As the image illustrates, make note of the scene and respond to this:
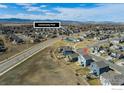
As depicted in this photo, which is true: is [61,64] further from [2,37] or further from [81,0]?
[81,0]

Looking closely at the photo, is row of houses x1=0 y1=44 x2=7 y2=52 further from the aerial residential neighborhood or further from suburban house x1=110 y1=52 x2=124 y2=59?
suburban house x1=110 y1=52 x2=124 y2=59

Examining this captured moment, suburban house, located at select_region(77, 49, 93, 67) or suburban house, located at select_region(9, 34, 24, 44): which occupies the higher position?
suburban house, located at select_region(9, 34, 24, 44)

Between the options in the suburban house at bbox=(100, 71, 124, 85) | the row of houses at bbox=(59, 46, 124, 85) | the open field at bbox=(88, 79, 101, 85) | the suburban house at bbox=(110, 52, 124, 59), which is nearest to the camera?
the suburban house at bbox=(100, 71, 124, 85)

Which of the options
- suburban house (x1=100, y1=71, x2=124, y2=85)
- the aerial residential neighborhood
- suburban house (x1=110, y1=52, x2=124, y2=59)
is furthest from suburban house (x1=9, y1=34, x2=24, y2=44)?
suburban house (x1=110, y1=52, x2=124, y2=59)

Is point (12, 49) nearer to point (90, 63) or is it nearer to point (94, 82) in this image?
point (90, 63)

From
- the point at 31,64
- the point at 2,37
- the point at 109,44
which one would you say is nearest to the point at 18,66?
the point at 31,64

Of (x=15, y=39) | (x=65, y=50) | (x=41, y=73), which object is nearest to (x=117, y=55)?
(x=65, y=50)
